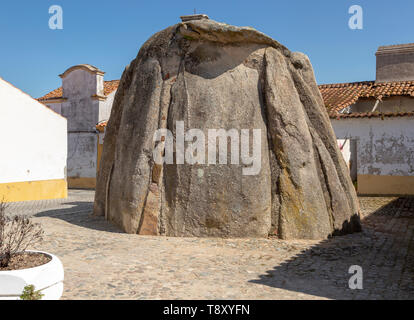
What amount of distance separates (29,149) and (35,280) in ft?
39.7

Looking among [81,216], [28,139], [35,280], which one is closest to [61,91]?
[28,139]

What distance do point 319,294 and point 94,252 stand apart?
3.75m

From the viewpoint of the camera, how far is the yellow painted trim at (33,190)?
13.8 m

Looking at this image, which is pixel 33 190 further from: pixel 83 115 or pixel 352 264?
pixel 352 264

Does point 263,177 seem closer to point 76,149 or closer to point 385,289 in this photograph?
point 385,289

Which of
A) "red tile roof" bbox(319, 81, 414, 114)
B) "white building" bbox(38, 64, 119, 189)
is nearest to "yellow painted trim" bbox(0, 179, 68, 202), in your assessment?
"white building" bbox(38, 64, 119, 189)

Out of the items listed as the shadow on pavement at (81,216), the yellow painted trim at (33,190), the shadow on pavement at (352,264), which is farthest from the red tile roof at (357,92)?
the yellow painted trim at (33,190)

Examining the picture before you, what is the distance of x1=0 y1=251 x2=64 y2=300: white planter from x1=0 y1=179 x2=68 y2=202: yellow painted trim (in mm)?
10511

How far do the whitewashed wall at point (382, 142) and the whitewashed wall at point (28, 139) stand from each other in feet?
37.2

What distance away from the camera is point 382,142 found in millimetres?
16906

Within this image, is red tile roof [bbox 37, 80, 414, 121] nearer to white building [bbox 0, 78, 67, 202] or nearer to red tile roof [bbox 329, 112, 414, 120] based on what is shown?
red tile roof [bbox 329, 112, 414, 120]

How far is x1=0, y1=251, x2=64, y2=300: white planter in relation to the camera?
12.0ft

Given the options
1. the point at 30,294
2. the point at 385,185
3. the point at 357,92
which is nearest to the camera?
the point at 30,294

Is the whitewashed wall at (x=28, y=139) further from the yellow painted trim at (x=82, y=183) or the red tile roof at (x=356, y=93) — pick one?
the yellow painted trim at (x=82, y=183)
